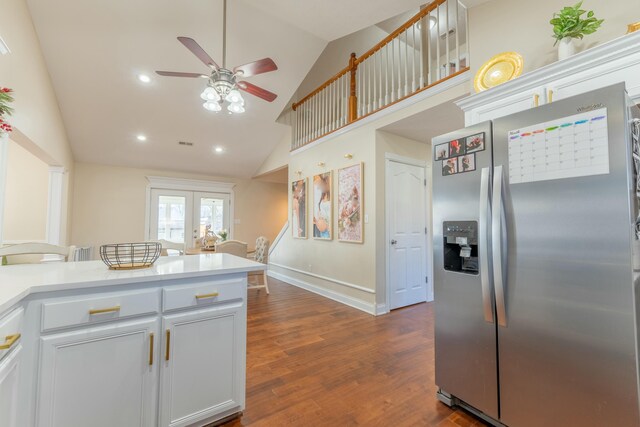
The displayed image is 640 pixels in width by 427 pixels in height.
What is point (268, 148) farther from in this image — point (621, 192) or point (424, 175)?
point (621, 192)

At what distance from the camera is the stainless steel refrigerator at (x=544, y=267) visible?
3.81ft

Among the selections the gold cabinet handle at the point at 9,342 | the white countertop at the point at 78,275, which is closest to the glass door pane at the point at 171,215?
the white countertop at the point at 78,275

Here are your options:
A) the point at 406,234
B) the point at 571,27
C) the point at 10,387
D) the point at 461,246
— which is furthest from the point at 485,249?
the point at 406,234

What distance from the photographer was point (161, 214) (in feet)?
21.4

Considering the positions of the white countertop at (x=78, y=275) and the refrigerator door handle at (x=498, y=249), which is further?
the refrigerator door handle at (x=498, y=249)

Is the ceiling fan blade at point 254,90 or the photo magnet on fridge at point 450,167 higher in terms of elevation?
the ceiling fan blade at point 254,90

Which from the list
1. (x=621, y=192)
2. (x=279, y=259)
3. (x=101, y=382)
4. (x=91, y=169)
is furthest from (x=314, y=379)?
(x=91, y=169)

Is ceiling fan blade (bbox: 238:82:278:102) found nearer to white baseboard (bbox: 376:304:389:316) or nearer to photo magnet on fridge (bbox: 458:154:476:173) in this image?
photo magnet on fridge (bbox: 458:154:476:173)

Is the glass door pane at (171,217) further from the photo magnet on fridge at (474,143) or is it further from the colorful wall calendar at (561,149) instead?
the colorful wall calendar at (561,149)

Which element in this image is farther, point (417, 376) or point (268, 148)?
point (268, 148)

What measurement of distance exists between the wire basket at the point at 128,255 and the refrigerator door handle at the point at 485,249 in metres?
1.88

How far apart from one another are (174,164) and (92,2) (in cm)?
356

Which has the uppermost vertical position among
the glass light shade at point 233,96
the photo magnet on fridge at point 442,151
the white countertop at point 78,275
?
the glass light shade at point 233,96

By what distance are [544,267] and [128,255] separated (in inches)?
89.0
